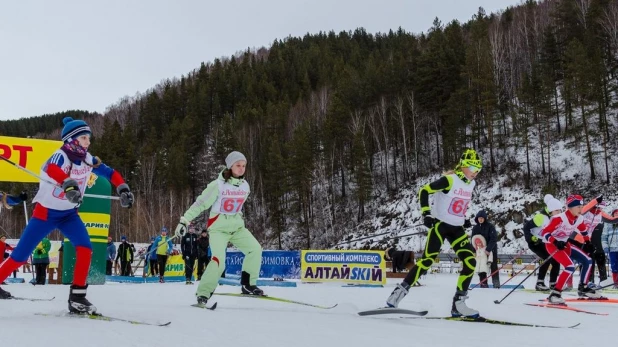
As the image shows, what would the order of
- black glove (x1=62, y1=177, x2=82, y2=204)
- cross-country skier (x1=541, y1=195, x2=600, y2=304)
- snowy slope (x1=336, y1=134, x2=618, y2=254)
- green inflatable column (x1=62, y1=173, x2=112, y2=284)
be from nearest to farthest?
black glove (x1=62, y1=177, x2=82, y2=204) → cross-country skier (x1=541, y1=195, x2=600, y2=304) → green inflatable column (x1=62, y1=173, x2=112, y2=284) → snowy slope (x1=336, y1=134, x2=618, y2=254)

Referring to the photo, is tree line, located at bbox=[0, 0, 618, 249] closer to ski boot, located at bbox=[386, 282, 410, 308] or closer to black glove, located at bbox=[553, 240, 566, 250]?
black glove, located at bbox=[553, 240, 566, 250]

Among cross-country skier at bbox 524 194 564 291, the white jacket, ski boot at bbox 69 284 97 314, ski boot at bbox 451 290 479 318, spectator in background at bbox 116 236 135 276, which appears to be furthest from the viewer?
spectator in background at bbox 116 236 135 276

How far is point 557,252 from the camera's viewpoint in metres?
8.13

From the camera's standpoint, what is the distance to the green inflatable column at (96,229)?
473 inches

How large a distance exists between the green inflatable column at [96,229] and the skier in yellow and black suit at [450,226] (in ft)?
27.6

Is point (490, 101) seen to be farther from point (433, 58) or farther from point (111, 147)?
point (111, 147)

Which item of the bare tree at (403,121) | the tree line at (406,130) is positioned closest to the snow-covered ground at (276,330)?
Answer: the tree line at (406,130)

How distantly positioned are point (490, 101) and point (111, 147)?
45.5 m

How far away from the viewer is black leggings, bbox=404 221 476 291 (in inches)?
235

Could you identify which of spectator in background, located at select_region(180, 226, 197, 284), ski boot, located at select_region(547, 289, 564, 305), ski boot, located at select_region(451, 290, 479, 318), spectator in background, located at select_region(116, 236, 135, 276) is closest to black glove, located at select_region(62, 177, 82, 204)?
ski boot, located at select_region(451, 290, 479, 318)

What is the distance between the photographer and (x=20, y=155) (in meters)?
12.8

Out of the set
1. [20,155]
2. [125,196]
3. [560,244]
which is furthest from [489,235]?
[20,155]

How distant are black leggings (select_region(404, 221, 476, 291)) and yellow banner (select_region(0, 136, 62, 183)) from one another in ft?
32.4

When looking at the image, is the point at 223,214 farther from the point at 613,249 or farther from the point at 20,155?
the point at 613,249
